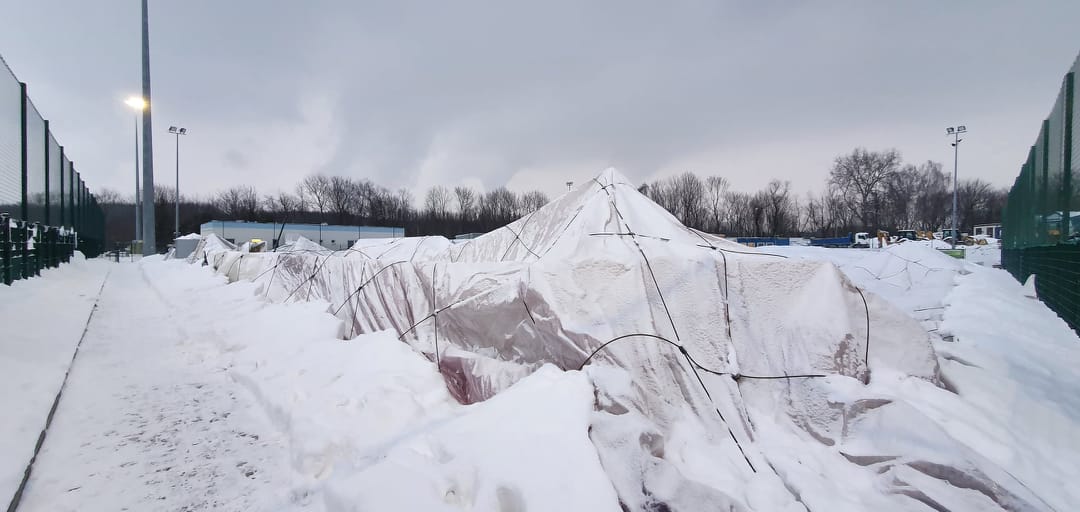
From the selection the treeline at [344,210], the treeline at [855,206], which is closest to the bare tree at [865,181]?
the treeline at [855,206]

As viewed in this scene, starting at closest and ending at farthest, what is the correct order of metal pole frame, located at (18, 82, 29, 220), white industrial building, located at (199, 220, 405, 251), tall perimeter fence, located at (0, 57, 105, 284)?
tall perimeter fence, located at (0, 57, 105, 284) < metal pole frame, located at (18, 82, 29, 220) < white industrial building, located at (199, 220, 405, 251)

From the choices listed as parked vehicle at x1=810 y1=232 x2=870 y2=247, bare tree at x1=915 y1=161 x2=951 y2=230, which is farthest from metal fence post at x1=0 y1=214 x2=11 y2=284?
bare tree at x1=915 y1=161 x2=951 y2=230

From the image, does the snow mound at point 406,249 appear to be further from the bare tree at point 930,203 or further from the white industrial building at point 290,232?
the bare tree at point 930,203

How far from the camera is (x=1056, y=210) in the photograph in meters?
6.84

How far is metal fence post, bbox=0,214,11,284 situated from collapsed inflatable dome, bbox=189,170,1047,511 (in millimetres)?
6049

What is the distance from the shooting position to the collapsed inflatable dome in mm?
2367

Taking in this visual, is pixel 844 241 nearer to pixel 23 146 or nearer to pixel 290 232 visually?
pixel 23 146

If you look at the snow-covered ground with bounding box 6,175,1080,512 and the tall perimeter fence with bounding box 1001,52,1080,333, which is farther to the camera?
the tall perimeter fence with bounding box 1001,52,1080,333

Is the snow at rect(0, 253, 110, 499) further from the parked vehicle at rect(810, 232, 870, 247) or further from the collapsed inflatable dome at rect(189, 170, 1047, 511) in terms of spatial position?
the parked vehicle at rect(810, 232, 870, 247)

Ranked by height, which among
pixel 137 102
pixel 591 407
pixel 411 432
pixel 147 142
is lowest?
pixel 411 432

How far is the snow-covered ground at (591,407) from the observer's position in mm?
2271

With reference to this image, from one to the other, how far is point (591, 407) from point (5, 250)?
8.65 metres

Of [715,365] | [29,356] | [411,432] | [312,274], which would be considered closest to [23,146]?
[312,274]

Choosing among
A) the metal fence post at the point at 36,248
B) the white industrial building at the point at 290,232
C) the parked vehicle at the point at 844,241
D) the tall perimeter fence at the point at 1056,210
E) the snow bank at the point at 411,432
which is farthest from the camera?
the white industrial building at the point at 290,232
